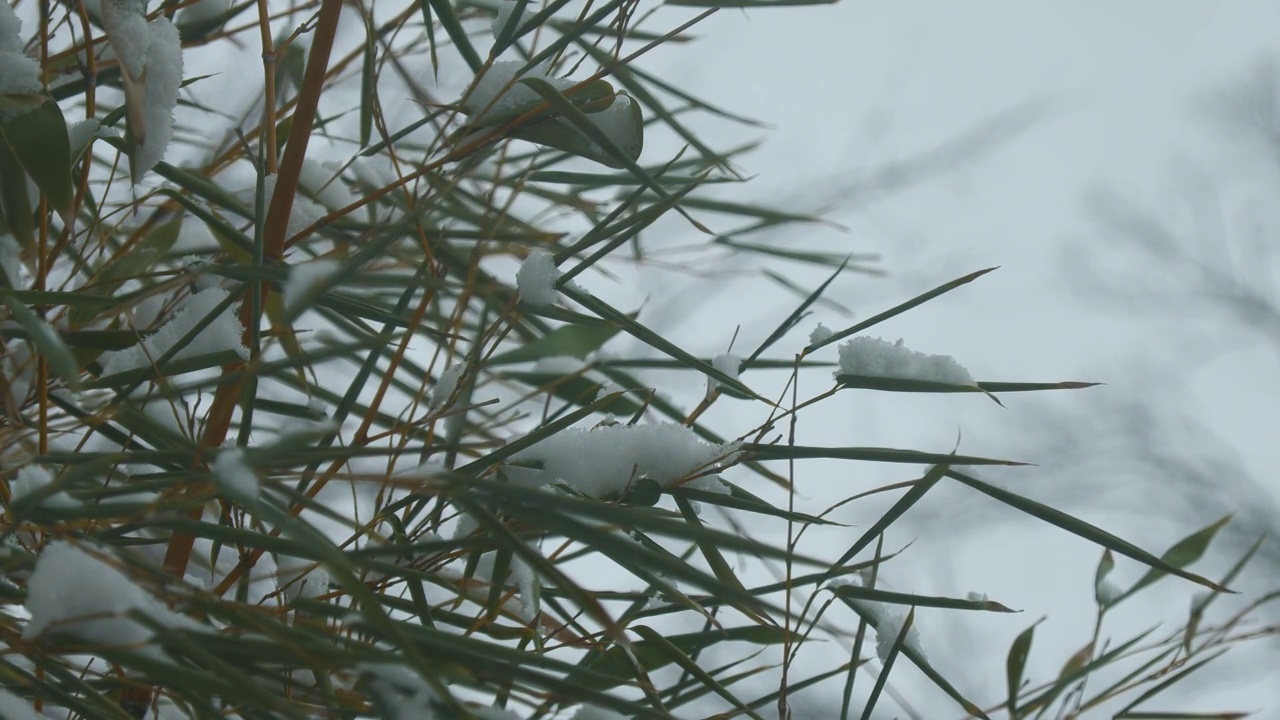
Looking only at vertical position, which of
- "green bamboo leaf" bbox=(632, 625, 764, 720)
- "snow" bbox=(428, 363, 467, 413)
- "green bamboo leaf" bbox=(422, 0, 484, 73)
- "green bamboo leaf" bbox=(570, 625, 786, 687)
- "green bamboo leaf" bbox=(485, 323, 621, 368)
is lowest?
"green bamboo leaf" bbox=(632, 625, 764, 720)

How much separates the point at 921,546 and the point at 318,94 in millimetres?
2542

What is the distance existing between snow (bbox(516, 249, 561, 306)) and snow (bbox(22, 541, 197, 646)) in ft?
0.45

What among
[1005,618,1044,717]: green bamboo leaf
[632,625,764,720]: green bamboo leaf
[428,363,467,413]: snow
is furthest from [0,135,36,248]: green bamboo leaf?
[1005,618,1044,717]: green bamboo leaf

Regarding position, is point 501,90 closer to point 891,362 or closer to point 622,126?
point 622,126

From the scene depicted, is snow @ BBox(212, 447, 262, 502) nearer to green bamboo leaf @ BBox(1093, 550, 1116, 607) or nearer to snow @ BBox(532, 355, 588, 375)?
snow @ BBox(532, 355, 588, 375)

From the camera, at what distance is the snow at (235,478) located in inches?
8.1

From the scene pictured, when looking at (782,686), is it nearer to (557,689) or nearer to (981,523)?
(557,689)

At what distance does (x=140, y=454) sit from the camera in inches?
9.7

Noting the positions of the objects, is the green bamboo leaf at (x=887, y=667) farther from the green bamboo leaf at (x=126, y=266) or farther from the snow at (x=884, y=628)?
the green bamboo leaf at (x=126, y=266)

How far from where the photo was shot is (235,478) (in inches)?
8.2

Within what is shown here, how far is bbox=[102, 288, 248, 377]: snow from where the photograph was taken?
1.09ft

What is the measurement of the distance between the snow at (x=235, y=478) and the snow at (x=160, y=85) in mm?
159

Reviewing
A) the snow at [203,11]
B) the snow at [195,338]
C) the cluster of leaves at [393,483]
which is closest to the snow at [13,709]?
the cluster of leaves at [393,483]

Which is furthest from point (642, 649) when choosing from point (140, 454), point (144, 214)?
point (144, 214)
